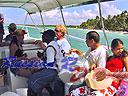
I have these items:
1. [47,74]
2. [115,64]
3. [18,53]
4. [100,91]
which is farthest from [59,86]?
[100,91]

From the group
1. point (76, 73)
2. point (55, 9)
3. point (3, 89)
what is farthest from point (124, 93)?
point (55, 9)

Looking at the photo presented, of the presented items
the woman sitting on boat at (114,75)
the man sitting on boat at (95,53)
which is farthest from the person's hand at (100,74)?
the man sitting on boat at (95,53)

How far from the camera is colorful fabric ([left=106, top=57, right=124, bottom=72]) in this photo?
3.94m

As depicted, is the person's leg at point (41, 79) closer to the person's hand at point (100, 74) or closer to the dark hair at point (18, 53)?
the dark hair at point (18, 53)

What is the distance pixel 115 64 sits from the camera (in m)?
4.00

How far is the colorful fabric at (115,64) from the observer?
3942 millimetres


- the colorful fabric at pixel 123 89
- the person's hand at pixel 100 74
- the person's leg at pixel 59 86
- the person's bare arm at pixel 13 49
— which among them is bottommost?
the person's leg at pixel 59 86

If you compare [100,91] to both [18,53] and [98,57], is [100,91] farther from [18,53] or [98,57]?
[18,53]

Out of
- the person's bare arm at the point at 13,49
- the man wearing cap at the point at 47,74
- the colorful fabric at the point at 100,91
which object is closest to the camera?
the colorful fabric at the point at 100,91

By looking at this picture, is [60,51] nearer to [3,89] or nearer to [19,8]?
[3,89]

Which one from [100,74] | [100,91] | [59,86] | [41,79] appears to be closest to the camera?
[100,91]

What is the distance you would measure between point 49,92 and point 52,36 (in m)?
0.97

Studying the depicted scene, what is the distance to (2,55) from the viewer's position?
660 cm

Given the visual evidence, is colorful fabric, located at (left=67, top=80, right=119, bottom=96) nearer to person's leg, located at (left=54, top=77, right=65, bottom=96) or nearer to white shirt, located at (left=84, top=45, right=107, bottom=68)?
white shirt, located at (left=84, top=45, right=107, bottom=68)
